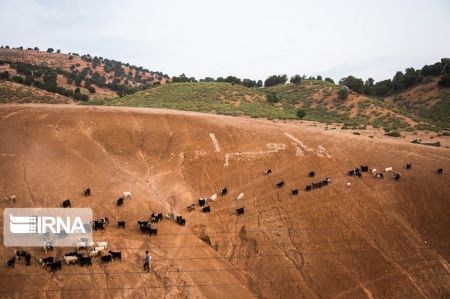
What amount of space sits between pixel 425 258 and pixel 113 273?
1722cm

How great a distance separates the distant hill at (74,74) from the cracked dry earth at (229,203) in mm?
48367

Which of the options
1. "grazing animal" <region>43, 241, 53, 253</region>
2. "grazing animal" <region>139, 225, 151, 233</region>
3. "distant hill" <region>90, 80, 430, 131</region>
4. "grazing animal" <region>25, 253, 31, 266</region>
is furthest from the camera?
"distant hill" <region>90, 80, 430, 131</region>

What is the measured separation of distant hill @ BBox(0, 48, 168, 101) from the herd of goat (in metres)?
56.1

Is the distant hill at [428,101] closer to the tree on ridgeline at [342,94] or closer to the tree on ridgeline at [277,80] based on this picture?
the tree on ridgeline at [342,94]

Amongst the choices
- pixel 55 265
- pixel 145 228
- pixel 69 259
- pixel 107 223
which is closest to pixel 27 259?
pixel 55 265

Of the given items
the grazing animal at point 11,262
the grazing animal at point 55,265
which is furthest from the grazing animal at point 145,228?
the grazing animal at point 11,262

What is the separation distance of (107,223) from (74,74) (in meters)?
88.9

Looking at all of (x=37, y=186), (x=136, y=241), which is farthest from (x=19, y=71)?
(x=136, y=241)

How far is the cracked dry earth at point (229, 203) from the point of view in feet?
67.7

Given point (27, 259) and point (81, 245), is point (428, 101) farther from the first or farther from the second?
point (27, 259)

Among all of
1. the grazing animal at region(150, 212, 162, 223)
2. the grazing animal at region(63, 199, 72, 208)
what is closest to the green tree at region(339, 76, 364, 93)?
the grazing animal at region(150, 212, 162, 223)

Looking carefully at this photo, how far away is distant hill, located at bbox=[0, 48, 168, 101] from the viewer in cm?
7916

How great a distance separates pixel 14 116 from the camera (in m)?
32.1

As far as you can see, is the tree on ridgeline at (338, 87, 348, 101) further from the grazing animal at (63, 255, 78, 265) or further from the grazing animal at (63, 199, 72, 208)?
the grazing animal at (63, 255, 78, 265)
